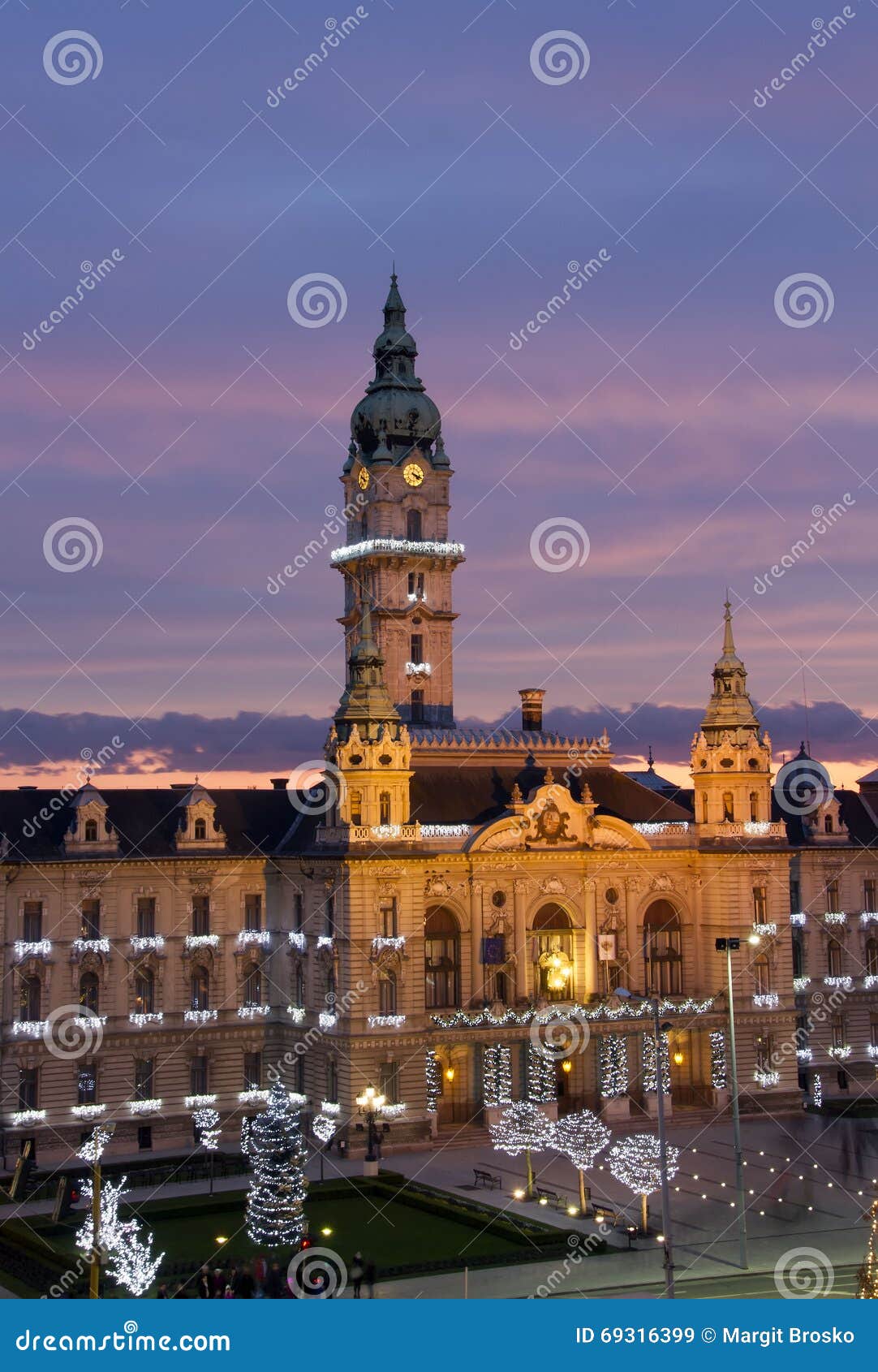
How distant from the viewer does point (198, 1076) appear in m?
87.1

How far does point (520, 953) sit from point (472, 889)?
397 centimetres

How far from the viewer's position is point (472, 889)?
88625 mm

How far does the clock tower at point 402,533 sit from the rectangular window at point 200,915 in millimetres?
20127

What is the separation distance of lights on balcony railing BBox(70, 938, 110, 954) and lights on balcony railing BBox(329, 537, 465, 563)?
29.1 meters

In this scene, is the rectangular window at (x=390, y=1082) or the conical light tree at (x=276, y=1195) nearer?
the conical light tree at (x=276, y=1195)

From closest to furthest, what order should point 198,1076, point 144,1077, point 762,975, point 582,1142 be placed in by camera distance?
1. point 582,1142
2. point 144,1077
3. point 198,1076
4. point 762,975

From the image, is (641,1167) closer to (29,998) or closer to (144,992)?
(144,992)

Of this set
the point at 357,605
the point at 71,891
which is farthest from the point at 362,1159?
the point at 357,605

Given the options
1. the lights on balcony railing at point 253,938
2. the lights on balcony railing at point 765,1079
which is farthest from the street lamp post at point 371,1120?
the lights on balcony railing at point 765,1079

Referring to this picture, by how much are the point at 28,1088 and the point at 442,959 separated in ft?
66.6

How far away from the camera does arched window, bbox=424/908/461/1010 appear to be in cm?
8788

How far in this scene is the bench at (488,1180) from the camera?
73438 millimetres

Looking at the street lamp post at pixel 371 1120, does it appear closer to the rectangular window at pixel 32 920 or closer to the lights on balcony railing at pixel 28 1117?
the lights on balcony railing at pixel 28 1117

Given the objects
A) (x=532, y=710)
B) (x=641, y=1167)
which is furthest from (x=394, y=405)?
(x=641, y=1167)
